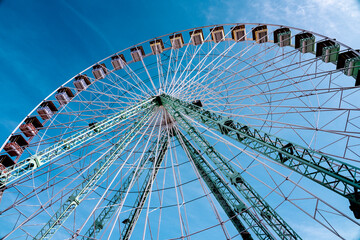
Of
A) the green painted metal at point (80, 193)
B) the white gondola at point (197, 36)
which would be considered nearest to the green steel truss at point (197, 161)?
the green painted metal at point (80, 193)

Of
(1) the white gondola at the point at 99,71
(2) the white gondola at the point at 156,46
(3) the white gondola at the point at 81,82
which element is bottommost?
(3) the white gondola at the point at 81,82

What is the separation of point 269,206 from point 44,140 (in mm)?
17382

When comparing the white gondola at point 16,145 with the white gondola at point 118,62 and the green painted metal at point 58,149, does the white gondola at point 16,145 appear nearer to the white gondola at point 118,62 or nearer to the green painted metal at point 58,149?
the green painted metal at point 58,149

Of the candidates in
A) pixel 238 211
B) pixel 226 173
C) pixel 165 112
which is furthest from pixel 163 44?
pixel 238 211

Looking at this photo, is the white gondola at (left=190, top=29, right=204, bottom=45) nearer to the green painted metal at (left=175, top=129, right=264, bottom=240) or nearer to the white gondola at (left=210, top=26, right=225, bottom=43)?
the white gondola at (left=210, top=26, right=225, bottom=43)

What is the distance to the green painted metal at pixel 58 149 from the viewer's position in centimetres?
1472

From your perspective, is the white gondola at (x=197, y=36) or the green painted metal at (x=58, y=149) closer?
the green painted metal at (x=58, y=149)

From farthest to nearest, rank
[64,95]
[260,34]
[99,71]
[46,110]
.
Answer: [99,71] < [260,34] < [64,95] < [46,110]

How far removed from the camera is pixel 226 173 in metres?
17.6

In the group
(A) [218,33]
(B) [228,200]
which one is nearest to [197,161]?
(B) [228,200]

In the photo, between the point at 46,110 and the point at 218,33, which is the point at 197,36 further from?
the point at 46,110

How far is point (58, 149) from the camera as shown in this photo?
1598 centimetres

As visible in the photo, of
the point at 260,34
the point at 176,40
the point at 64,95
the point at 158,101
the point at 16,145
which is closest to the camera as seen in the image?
the point at 158,101

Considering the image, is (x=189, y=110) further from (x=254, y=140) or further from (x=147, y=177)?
(x=147, y=177)
